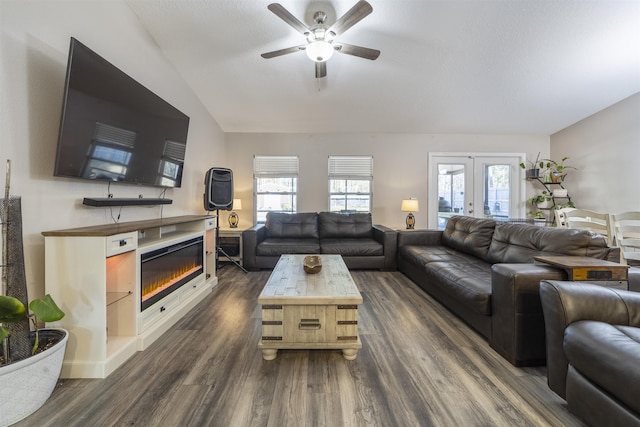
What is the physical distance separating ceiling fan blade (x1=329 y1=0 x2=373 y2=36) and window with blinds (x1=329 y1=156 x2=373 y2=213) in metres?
2.85

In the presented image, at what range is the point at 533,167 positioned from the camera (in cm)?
506

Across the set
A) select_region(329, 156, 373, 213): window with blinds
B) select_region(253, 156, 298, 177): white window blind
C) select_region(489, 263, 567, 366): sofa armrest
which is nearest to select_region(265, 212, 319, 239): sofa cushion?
select_region(329, 156, 373, 213): window with blinds

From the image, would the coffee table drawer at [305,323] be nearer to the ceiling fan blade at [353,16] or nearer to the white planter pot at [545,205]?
the ceiling fan blade at [353,16]

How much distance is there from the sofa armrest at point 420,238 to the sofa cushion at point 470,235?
116mm

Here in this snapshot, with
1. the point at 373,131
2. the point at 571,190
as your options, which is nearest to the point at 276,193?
the point at 373,131

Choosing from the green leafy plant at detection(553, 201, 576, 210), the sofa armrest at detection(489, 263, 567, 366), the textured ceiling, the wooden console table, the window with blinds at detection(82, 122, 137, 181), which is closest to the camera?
the wooden console table

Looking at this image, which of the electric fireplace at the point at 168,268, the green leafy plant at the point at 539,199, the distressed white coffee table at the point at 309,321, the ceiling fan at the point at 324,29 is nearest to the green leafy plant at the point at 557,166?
the green leafy plant at the point at 539,199

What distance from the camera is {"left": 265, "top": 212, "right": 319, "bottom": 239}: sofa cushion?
4.36 metres

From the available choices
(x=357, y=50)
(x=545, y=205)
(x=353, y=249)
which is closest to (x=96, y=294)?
(x=357, y=50)

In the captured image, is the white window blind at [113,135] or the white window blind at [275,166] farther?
the white window blind at [275,166]

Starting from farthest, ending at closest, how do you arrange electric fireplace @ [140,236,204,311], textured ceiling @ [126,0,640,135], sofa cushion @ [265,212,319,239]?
sofa cushion @ [265,212,319,239] → textured ceiling @ [126,0,640,135] → electric fireplace @ [140,236,204,311]

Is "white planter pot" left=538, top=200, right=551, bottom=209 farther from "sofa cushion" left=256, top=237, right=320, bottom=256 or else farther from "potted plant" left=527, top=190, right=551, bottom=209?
"sofa cushion" left=256, top=237, right=320, bottom=256

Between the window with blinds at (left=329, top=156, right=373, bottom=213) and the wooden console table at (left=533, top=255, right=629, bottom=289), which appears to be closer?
the wooden console table at (left=533, top=255, right=629, bottom=289)

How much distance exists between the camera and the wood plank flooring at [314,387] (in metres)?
1.26
